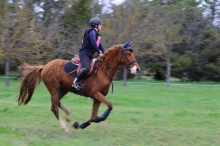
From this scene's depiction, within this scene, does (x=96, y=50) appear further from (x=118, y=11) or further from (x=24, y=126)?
(x=118, y=11)

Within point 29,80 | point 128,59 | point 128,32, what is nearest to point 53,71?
point 29,80

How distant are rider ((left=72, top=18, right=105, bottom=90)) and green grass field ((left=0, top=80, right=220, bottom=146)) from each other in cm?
129

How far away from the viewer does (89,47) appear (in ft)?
28.2

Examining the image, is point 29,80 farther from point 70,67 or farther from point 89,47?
point 89,47

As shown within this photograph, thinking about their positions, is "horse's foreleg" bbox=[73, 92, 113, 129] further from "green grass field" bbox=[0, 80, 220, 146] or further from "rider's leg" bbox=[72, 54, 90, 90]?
"rider's leg" bbox=[72, 54, 90, 90]

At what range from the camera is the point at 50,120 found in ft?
32.8

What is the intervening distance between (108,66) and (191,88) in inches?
417

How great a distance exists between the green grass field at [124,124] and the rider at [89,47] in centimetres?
129

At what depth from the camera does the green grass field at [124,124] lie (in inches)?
287

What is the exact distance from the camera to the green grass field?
728cm

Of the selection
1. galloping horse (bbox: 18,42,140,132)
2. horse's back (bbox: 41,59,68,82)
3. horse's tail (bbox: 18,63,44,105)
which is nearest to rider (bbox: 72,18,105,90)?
galloping horse (bbox: 18,42,140,132)

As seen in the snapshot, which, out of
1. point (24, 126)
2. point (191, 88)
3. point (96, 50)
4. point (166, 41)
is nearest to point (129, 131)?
point (96, 50)

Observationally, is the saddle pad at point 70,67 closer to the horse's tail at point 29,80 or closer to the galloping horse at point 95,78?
the galloping horse at point 95,78

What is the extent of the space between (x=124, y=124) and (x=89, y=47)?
2263 mm
